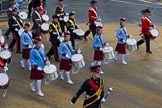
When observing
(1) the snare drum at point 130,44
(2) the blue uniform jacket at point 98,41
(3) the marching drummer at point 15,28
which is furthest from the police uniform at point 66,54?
(3) the marching drummer at point 15,28

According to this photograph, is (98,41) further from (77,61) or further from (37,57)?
(37,57)

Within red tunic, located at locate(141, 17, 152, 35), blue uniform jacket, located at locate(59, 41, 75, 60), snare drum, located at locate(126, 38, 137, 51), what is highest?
blue uniform jacket, located at locate(59, 41, 75, 60)

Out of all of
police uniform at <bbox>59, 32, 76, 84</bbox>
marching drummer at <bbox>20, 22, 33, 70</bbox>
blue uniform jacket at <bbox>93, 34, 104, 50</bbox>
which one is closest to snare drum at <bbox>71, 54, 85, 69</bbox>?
police uniform at <bbox>59, 32, 76, 84</bbox>

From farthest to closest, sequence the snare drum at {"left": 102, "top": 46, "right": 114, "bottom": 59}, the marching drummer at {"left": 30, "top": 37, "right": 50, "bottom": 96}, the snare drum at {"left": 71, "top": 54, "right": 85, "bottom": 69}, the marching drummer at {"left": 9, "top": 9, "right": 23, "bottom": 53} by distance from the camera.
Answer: the marching drummer at {"left": 9, "top": 9, "right": 23, "bottom": 53} < the snare drum at {"left": 102, "top": 46, "right": 114, "bottom": 59} < the snare drum at {"left": 71, "top": 54, "right": 85, "bottom": 69} < the marching drummer at {"left": 30, "top": 37, "right": 50, "bottom": 96}

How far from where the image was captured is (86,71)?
1333 cm

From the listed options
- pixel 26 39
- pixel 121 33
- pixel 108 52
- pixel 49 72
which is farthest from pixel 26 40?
pixel 121 33

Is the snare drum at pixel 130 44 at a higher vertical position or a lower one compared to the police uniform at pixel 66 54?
lower

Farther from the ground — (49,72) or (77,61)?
(49,72)

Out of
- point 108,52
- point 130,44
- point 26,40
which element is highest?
point 26,40

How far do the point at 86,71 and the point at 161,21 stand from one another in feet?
34.0

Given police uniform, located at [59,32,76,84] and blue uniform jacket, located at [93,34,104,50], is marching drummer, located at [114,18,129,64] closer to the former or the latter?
blue uniform jacket, located at [93,34,104,50]

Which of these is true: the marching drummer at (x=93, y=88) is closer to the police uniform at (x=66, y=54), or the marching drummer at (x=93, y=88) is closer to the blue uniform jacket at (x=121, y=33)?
the police uniform at (x=66, y=54)

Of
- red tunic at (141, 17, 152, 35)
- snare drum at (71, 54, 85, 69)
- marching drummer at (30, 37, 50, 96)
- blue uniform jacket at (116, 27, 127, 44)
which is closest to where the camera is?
marching drummer at (30, 37, 50, 96)

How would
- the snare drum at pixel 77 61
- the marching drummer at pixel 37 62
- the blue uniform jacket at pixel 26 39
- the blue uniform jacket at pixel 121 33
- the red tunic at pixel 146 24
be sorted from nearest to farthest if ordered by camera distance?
the marching drummer at pixel 37 62 → the snare drum at pixel 77 61 → the blue uniform jacket at pixel 26 39 → the blue uniform jacket at pixel 121 33 → the red tunic at pixel 146 24
